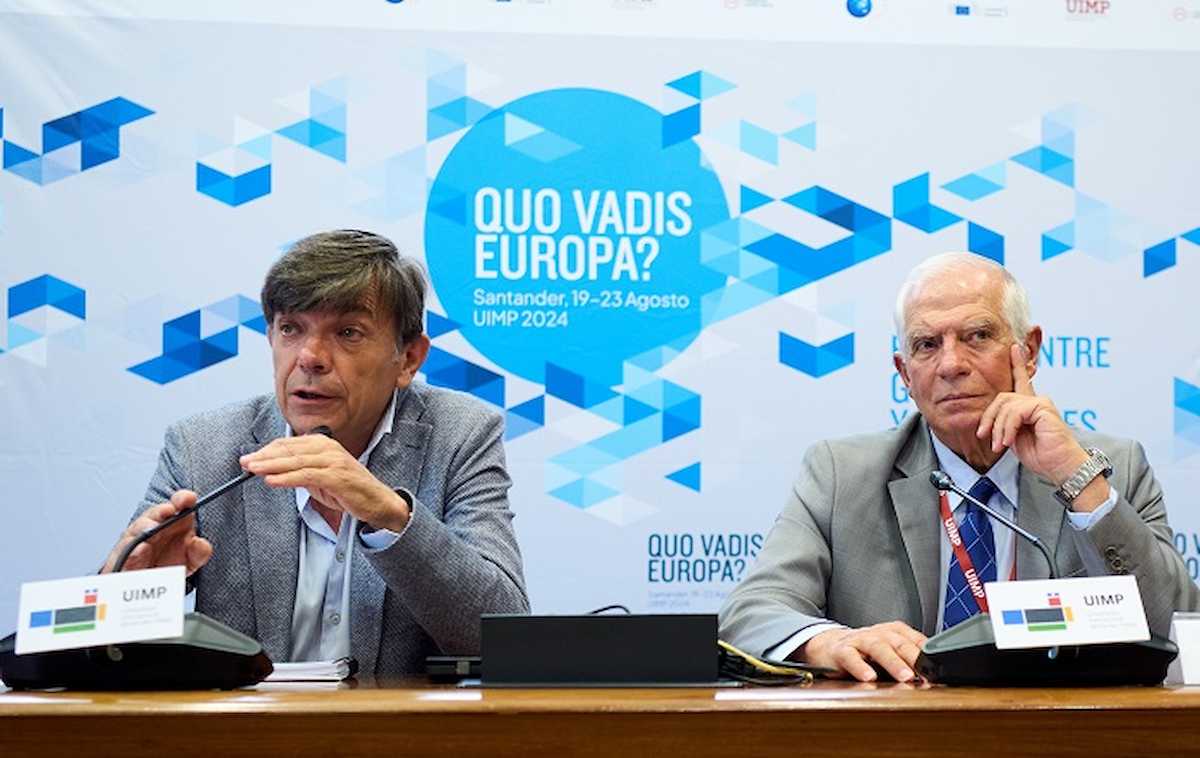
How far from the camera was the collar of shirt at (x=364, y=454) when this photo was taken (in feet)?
8.07

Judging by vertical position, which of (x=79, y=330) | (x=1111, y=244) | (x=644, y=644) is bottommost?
(x=644, y=644)

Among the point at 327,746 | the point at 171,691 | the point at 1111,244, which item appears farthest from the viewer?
the point at 1111,244

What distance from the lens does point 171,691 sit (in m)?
1.66

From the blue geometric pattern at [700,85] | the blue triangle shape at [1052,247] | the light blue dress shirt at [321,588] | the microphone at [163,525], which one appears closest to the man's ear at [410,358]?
the light blue dress shirt at [321,588]

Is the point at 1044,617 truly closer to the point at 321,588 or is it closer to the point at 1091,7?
the point at 321,588

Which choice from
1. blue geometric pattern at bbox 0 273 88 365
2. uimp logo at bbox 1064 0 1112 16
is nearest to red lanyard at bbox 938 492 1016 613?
uimp logo at bbox 1064 0 1112 16

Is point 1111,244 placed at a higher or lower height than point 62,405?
higher

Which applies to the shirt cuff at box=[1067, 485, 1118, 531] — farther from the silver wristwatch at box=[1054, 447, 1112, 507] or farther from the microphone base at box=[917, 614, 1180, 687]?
the microphone base at box=[917, 614, 1180, 687]

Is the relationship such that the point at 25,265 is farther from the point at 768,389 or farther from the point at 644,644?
the point at 644,644

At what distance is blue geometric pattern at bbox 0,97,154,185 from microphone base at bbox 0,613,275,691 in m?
1.83

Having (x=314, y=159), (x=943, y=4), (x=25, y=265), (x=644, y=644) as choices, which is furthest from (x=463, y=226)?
(x=644, y=644)

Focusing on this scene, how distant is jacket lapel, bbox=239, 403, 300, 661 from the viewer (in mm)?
2381

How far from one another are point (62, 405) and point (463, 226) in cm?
97

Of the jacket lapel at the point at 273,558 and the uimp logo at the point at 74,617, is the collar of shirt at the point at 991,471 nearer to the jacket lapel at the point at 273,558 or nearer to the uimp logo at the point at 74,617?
the jacket lapel at the point at 273,558
